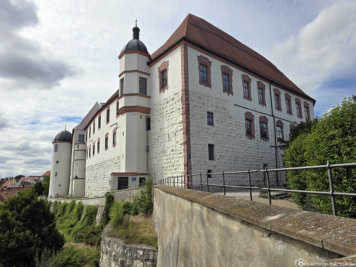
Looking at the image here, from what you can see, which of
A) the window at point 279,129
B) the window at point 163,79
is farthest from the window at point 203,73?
the window at point 279,129

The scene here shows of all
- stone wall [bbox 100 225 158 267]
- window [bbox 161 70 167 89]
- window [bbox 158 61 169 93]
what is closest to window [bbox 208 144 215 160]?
window [bbox 158 61 169 93]

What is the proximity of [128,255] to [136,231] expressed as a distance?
1878 mm

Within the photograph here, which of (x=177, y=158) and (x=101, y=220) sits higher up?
(x=177, y=158)

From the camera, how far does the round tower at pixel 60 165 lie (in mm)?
41781

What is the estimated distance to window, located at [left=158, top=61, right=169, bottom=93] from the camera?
19.7m

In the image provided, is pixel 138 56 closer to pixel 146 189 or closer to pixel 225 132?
pixel 225 132

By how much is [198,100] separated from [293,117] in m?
15.2

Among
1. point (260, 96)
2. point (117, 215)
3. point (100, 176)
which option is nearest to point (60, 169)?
point (100, 176)

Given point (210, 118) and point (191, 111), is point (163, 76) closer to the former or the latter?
point (191, 111)

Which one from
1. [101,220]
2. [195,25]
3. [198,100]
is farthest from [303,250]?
[195,25]

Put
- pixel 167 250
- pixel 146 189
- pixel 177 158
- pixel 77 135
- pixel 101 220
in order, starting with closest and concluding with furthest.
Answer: pixel 167 250
pixel 146 189
pixel 177 158
pixel 101 220
pixel 77 135

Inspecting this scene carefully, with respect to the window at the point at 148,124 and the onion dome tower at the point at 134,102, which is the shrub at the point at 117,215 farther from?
the window at the point at 148,124

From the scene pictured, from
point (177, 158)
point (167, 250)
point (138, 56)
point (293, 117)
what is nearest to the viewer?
point (167, 250)

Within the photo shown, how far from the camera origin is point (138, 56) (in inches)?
838
